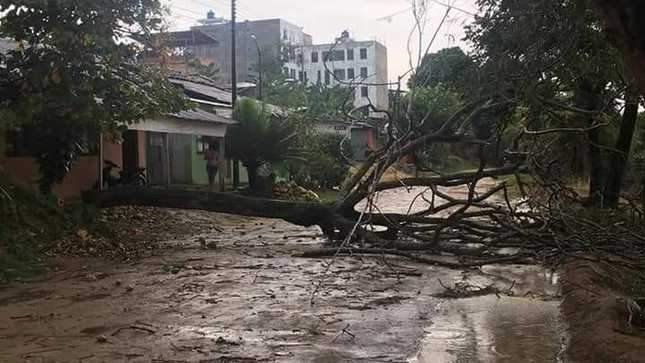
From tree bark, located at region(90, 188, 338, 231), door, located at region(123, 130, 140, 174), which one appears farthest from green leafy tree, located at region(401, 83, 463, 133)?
door, located at region(123, 130, 140, 174)

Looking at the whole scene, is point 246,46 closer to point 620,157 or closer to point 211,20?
point 211,20

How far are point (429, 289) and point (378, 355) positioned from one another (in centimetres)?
329

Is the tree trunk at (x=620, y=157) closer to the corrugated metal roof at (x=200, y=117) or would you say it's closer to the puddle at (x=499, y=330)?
the puddle at (x=499, y=330)

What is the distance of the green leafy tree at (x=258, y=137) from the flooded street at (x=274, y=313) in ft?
36.5

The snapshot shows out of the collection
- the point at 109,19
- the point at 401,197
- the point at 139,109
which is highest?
the point at 109,19

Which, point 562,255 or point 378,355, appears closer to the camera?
point 378,355

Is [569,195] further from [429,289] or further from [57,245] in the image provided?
[57,245]

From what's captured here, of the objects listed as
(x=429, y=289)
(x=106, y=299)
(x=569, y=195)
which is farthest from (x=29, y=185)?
(x=569, y=195)

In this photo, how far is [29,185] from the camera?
14648 millimetres

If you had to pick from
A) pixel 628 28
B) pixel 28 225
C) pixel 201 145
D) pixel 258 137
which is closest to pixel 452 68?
pixel 28 225

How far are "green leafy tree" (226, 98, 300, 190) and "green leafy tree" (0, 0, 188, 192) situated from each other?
9522mm

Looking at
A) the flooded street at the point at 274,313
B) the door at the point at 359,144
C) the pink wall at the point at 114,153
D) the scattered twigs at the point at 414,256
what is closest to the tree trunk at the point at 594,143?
the scattered twigs at the point at 414,256

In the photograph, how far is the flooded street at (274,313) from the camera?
6070 millimetres

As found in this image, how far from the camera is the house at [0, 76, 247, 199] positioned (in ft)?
51.0
